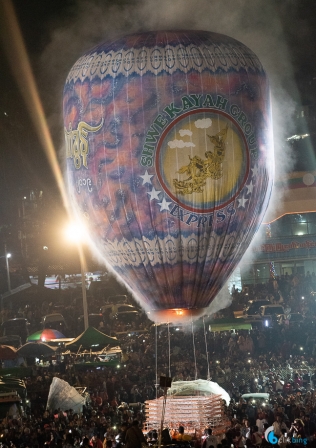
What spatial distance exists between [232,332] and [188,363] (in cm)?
645

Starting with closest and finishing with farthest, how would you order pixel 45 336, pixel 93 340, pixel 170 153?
pixel 170 153 < pixel 93 340 < pixel 45 336

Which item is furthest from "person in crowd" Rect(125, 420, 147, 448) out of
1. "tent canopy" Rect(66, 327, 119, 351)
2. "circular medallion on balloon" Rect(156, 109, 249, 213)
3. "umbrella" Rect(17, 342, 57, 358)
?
"umbrella" Rect(17, 342, 57, 358)

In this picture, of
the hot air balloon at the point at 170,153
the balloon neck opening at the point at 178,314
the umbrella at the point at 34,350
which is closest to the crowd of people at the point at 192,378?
the umbrella at the point at 34,350

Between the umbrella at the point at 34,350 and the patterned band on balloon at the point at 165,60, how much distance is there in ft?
36.1

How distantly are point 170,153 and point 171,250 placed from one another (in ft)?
7.01

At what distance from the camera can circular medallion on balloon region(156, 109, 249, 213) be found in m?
20.2

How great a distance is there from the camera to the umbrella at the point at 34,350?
2906 cm

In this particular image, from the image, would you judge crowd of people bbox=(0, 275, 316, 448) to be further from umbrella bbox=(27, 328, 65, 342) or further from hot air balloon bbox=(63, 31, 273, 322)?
umbrella bbox=(27, 328, 65, 342)

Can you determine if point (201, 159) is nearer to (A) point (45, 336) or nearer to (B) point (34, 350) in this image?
(B) point (34, 350)

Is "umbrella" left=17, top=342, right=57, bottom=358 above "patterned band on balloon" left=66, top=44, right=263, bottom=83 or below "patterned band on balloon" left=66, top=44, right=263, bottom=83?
below

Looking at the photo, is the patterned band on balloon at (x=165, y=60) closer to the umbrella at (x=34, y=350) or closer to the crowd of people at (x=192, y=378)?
the crowd of people at (x=192, y=378)

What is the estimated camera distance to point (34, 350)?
2914cm

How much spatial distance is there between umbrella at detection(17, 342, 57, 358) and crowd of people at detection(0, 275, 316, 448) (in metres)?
0.59

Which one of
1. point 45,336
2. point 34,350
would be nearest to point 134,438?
point 34,350
